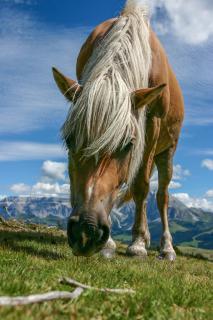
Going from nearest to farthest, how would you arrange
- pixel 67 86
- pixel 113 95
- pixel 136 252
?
pixel 113 95 → pixel 67 86 → pixel 136 252

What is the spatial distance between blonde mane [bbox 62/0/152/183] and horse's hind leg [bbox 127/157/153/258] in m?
2.23

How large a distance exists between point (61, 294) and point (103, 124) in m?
3.90

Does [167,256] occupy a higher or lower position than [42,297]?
lower

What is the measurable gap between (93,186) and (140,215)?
14.2 feet

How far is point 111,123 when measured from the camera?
7406mm

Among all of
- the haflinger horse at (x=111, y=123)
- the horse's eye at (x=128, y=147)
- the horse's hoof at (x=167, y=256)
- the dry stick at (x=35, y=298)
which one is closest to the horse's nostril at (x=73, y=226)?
the haflinger horse at (x=111, y=123)

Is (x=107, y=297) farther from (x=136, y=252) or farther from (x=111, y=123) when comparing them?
(x=136, y=252)

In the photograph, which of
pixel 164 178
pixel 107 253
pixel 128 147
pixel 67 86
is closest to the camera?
pixel 128 147

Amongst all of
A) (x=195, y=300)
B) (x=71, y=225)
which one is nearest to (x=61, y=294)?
(x=195, y=300)

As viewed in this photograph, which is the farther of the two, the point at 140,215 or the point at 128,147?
the point at 140,215

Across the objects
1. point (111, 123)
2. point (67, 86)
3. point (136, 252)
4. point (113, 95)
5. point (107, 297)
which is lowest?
point (136, 252)

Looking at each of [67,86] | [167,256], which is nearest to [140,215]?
[167,256]

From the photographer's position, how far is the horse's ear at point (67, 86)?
27.5 feet

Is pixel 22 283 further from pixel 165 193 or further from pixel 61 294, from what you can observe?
pixel 165 193
